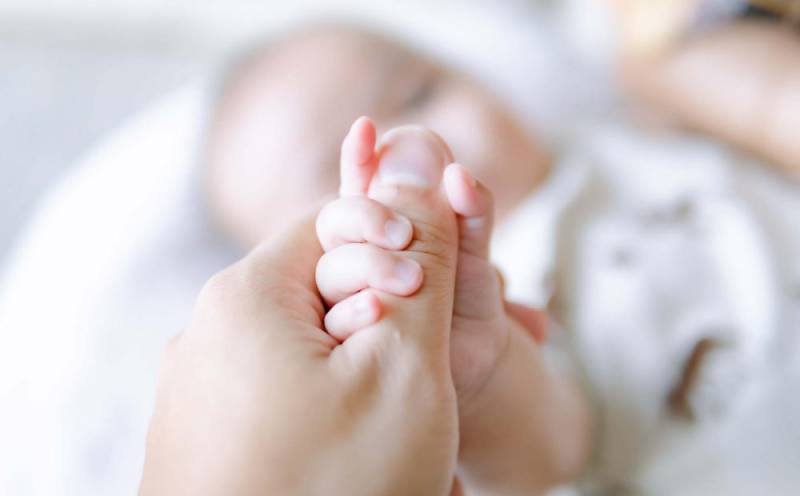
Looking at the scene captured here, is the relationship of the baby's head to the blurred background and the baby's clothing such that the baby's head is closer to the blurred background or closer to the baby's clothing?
the baby's clothing

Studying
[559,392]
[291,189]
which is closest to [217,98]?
[291,189]

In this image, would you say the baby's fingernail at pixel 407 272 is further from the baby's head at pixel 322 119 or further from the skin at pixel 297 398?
the baby's head at pixel 322 119

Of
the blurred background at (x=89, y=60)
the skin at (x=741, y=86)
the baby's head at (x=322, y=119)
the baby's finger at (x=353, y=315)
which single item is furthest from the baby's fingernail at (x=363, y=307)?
the blurred background at (x=89, y=60)

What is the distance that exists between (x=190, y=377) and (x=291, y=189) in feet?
0.92

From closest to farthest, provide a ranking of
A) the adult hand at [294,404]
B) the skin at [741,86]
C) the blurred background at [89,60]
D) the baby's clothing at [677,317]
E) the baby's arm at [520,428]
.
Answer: the adult hand at [294,404]
the baby's arm at [520,428]
the baby's clothing at [677,317]
the skin at [741,86]
the blurred background at [89,60]

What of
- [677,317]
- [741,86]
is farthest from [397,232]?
[741,86]

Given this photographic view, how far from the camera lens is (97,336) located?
1.91 ft

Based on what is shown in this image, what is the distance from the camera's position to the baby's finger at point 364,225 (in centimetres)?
28

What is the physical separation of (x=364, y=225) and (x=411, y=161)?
0.04 m

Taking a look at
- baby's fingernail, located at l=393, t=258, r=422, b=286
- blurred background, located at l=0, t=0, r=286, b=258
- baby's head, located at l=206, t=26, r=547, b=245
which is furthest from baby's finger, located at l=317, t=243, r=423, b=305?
blurred background, located at l=0, t=0, r=286, b=258

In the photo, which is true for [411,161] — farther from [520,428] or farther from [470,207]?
[520,428]

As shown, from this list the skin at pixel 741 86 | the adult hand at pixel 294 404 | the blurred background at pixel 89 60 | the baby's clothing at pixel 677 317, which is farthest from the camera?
the blurred background at pixel 89 60

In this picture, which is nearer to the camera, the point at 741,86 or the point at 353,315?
the point at 353,315

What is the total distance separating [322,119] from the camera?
1.69 feet
